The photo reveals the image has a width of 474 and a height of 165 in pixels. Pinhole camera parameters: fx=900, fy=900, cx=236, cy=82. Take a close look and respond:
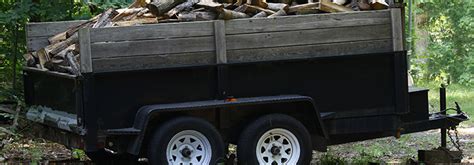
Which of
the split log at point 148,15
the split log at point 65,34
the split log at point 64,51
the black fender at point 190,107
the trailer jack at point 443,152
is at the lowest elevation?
the trailer jack at point 443,152

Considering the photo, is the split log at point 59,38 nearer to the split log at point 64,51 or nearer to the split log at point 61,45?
the split log at point 61,45

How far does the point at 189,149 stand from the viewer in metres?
8.18

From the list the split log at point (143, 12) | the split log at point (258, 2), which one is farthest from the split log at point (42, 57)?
the split log at point (258, 2)

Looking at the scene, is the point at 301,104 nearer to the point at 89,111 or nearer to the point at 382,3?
the point at 382,3

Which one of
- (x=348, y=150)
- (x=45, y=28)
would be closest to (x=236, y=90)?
(x=45, y=28)

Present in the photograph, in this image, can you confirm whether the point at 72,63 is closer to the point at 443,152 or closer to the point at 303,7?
the point at 303,7

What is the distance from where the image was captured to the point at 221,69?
8273 mm

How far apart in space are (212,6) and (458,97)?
12.6 meters

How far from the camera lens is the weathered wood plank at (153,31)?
7871 mm

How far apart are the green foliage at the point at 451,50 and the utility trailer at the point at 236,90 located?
50.6 feet

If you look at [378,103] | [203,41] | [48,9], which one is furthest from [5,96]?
[378,103]

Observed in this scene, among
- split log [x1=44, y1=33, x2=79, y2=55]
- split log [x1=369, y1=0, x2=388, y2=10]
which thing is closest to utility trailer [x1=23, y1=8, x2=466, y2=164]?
split log [x1=369, y1=0, x2=388, y2=10]

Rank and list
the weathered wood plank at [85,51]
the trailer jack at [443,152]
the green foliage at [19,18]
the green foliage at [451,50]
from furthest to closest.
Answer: the green foliage at [451,50], the green foliage at [19,18], the trailer jack at [443,152], the weathered wood plank at [85,51]

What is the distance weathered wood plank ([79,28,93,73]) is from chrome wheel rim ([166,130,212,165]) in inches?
39.5
